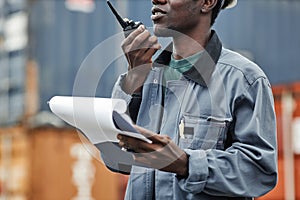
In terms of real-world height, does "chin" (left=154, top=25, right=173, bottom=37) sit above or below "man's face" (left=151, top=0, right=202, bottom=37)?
below

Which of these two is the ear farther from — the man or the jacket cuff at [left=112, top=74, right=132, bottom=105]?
the jacket cuff at [left=112, top=74, right=132, bottom=105]

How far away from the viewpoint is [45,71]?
30.8ft

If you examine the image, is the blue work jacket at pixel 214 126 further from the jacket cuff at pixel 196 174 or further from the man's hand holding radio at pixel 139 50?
the man's hand holding radio at pixel 139 50

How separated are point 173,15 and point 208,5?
13cm

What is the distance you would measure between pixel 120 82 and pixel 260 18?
8510 mm

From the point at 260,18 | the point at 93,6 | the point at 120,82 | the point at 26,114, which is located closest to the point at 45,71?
the point at 26,114

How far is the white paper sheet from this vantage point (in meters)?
1.84

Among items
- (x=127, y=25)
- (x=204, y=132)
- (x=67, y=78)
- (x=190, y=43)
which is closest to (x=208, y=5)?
(x=190, y=43)

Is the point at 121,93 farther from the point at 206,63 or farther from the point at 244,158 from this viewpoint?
the point at 244,158

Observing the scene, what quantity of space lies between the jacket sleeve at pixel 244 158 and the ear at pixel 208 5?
29 centimetres

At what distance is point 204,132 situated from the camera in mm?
2092

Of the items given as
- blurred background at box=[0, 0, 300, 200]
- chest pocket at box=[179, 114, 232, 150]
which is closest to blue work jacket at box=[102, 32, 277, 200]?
chest pocket at box=[179, 114, 232, 150]

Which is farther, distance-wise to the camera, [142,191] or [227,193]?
[142,191]

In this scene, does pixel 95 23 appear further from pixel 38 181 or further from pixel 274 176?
pixel 274 176
